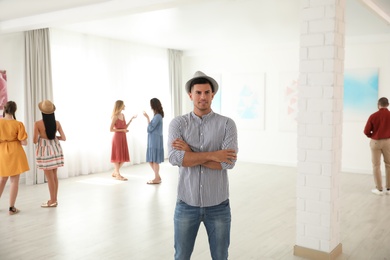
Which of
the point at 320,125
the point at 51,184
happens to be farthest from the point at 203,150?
the point at 51,184

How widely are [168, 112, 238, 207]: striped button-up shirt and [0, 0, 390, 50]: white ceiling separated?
2.55 m

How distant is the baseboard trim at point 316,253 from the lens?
11.3ft

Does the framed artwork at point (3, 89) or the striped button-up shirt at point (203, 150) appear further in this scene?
the framed artwork at point (3, 89)

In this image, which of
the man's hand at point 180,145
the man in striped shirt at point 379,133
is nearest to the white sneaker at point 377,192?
the man in striped shirt at point 379,133

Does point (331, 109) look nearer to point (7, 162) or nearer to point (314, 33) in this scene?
point (314, 33)

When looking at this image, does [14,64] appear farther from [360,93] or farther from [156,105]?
[360,93]

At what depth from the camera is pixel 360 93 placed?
7895 mm

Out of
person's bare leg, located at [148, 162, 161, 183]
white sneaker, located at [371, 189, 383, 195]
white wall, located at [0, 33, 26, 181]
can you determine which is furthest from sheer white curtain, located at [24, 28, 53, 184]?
white sneaker, located at [371, 189, 383, 195]

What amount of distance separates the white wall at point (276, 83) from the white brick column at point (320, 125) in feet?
16.1

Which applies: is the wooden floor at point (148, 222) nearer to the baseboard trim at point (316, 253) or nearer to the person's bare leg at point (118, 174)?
the baseboard trim at point (316, 253)

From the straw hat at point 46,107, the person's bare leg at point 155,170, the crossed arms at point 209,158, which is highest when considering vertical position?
the straw hat at point 46,107

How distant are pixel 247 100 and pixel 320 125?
618cm

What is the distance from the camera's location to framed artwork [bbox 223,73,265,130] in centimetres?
933

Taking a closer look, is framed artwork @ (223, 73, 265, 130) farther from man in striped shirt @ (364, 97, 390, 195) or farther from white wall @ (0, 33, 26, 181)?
white wall @ (0, 33, 26, 181)
